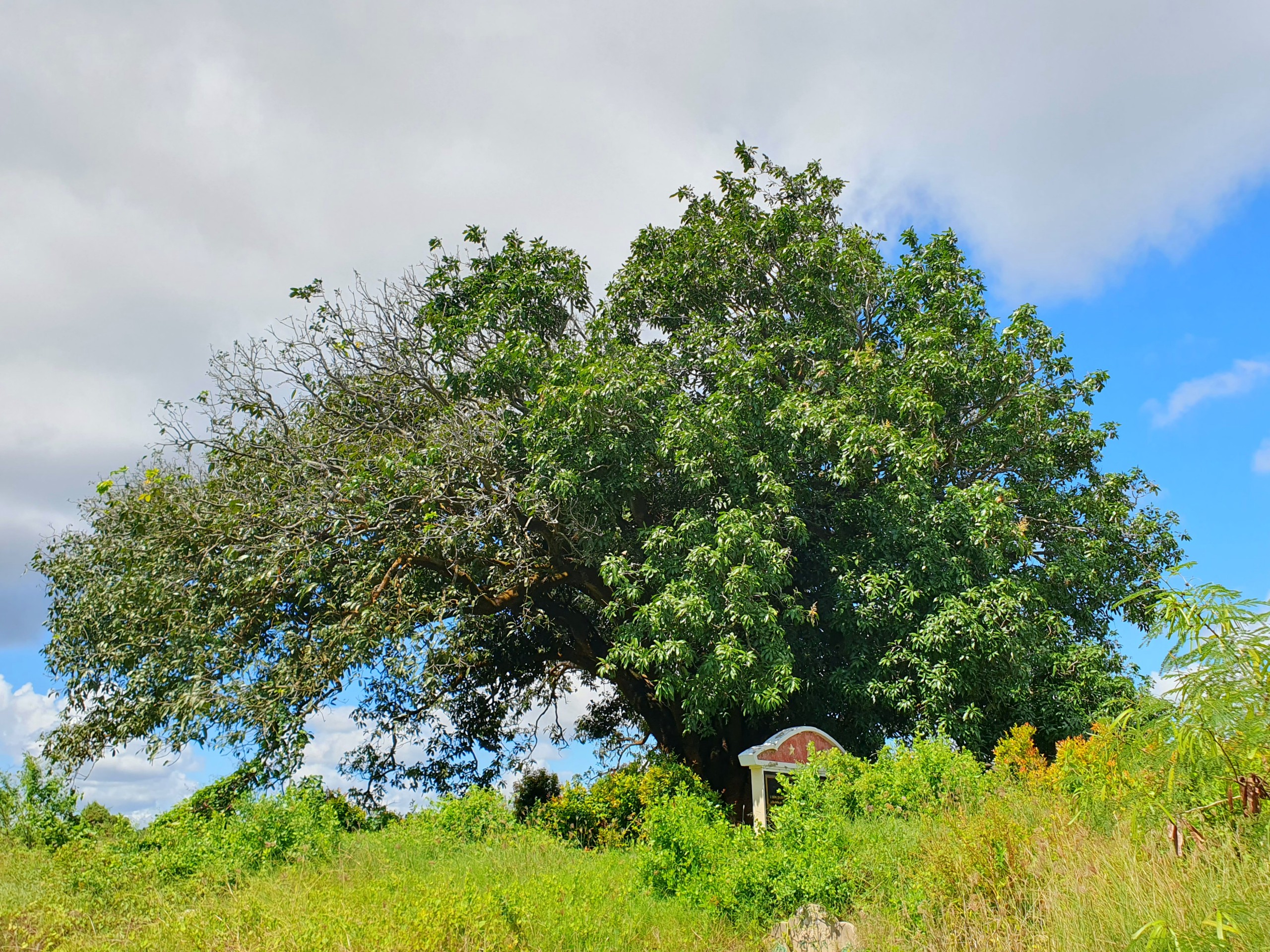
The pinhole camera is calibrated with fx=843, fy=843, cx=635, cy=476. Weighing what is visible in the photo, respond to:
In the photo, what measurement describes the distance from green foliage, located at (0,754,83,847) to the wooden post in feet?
29.0

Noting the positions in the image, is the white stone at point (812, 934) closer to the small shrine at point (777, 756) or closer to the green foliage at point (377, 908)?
the green foliage at point (377, 908)

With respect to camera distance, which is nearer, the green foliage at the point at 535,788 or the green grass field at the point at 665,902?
the green grass field at the point at 665,902

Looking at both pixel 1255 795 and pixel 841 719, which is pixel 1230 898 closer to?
pixel 1255 795

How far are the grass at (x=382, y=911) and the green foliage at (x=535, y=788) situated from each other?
6.09 metres

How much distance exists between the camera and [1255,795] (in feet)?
16.1

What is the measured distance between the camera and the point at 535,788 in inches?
628

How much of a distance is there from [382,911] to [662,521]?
305 inches

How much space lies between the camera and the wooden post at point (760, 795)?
10070 millimetres

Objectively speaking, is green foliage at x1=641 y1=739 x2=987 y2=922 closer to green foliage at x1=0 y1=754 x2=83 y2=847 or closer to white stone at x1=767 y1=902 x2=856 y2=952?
white stone at x1=767 y1=902 x2=856 y2=952

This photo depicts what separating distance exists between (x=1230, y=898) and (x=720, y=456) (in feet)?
27.7

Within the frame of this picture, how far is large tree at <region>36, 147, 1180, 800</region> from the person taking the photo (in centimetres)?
1200

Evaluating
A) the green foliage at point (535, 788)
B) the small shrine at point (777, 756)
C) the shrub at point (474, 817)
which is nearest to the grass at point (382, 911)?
the shrub at point (474, 817)

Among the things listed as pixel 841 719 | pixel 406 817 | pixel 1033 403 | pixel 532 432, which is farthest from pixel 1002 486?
pixel 406 817

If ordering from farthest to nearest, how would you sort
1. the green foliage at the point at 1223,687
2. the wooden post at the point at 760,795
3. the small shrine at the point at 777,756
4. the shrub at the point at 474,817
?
the shrub at the point at 474,817
the small shrine at the point at 777,756
the wooden post at the point at 760,795
the green foliage at the point at 1223,687
